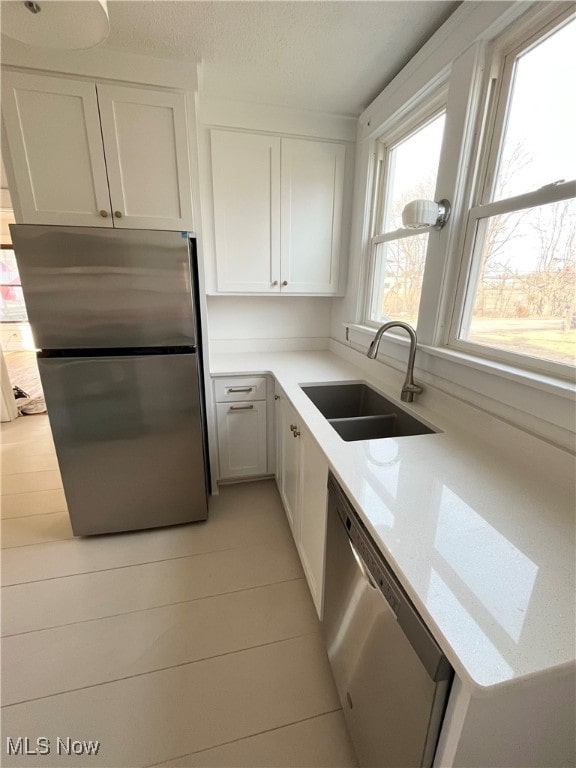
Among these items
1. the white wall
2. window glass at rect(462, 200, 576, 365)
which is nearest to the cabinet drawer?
the white wall

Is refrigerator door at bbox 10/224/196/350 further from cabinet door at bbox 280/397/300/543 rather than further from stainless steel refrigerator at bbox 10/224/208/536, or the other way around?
cabinet door at bbox 280/397/300/543

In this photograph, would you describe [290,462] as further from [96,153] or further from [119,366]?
[96,153]

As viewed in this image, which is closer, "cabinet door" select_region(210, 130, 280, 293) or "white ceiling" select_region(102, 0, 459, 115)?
"white ceiling" select_region(102, 0, 459, 115)

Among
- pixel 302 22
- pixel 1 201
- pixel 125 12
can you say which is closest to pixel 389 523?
pixel 302 22

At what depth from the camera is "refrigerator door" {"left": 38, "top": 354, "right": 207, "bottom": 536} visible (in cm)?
160

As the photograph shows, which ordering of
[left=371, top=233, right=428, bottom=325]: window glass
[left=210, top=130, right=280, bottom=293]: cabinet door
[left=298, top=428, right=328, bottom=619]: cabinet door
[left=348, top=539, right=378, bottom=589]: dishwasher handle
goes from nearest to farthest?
[left=348, top=539, right=378, bottom=589]: dishwasher handle < [left=298, top=428, right=328, bottom=619]: cabinet door < [left=371, top=233, right=428, bottom=325]: window glass < [left=210, top=130, right=280, bottom=293]: cabinet door

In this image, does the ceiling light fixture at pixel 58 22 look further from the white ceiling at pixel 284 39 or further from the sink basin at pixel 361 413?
the sink basin at pixel 361 413

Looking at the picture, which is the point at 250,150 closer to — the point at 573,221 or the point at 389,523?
the point at 573,221

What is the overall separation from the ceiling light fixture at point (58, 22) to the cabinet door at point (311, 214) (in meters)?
1.24

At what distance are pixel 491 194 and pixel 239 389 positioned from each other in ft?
5.14

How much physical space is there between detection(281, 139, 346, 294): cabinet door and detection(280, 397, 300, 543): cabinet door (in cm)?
98

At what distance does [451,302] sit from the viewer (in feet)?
4.63

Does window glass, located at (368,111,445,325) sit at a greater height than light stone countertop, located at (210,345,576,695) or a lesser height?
greater

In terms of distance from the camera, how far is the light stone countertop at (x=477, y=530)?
0.52m
